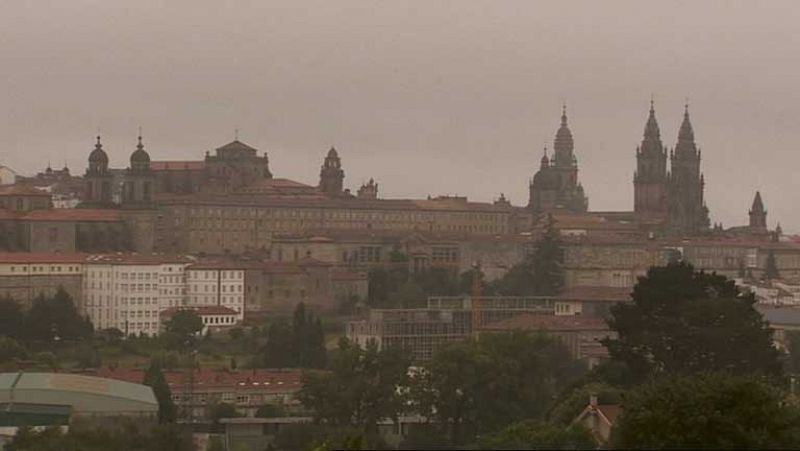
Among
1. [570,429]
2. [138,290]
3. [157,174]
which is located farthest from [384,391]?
[157,174]

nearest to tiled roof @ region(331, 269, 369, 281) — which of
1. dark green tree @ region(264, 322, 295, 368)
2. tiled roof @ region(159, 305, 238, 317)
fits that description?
tiled roof @ region(159, 305, 238, 317)

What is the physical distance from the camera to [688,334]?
146ft

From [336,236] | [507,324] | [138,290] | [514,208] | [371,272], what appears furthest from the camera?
[514,208]

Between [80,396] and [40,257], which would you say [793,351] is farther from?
[40,257]

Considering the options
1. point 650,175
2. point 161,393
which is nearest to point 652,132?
point 650,175

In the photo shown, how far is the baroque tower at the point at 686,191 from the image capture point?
123m

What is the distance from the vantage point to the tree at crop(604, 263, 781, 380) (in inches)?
1716

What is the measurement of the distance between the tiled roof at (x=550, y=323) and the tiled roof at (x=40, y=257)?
15.9m

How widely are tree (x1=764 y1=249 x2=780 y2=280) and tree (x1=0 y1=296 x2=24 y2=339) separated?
138 feet

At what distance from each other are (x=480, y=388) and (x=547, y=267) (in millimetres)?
46641

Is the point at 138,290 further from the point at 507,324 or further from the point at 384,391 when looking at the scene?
the point at 384,391

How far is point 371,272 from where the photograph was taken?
97.4 metres

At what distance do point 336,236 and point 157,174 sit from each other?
11.6 m

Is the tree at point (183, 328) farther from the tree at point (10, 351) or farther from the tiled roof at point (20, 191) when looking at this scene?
the tiled roof at point (20, 191)
